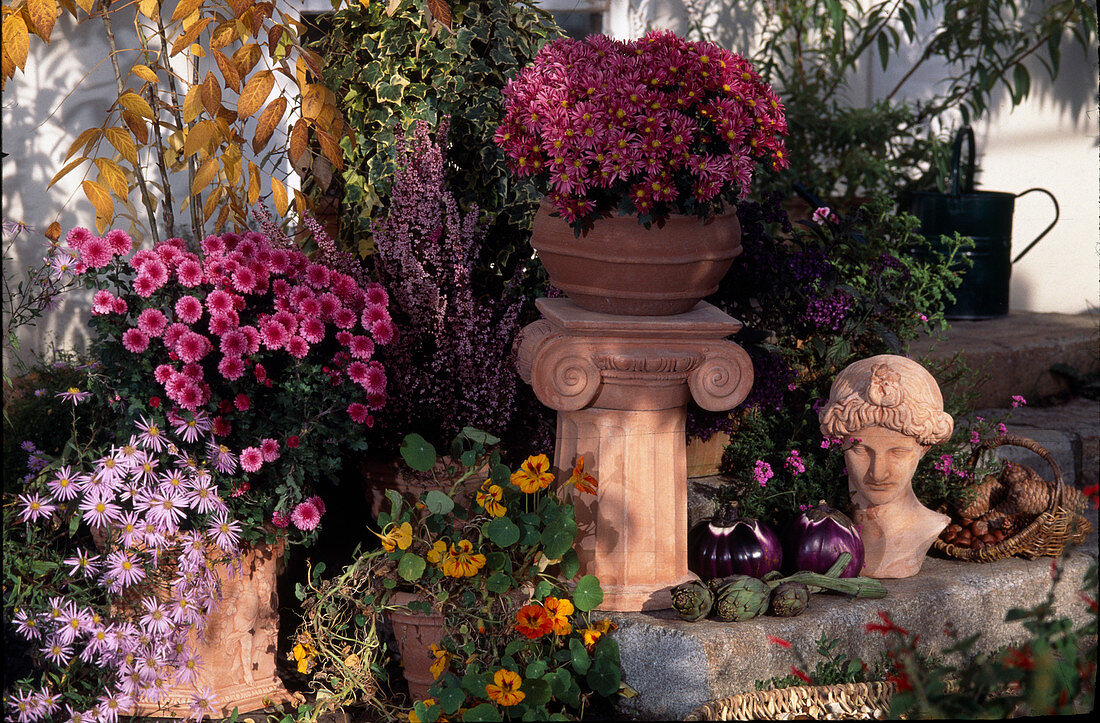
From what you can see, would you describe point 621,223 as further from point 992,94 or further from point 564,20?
point 992,94

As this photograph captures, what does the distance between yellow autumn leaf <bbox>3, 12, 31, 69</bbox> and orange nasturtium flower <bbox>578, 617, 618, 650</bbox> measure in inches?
85.1

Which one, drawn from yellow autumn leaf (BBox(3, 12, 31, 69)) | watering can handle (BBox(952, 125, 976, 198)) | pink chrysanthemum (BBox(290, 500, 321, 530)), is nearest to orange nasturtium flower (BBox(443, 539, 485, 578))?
pink chrysanthemum (BBox(290, 500, 321, 530))

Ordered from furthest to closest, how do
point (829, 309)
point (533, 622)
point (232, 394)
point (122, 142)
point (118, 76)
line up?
1. point (829, 309)
2. point (118, 76)
3. point (122, 142)
4. point (232, 394)
5. point (533, 622)

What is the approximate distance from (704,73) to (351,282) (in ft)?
3.50

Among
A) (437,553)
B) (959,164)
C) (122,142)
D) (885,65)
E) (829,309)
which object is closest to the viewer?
(437,553)

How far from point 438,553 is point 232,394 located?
0.67 meters

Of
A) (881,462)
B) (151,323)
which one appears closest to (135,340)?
(151,323)

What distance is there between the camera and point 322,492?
3580mm

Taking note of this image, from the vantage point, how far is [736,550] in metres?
2.81

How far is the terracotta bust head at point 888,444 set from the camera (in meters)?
2.74

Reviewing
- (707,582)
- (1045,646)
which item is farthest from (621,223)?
(1045,646)

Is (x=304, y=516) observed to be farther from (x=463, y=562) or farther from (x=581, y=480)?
(x=581, y=480)

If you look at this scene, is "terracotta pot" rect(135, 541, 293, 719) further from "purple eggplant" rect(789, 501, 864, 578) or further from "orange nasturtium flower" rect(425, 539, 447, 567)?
"purple eggplant" rect(789, 501, 864, 578)

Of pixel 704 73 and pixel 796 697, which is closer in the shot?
pixel 796 697
